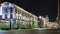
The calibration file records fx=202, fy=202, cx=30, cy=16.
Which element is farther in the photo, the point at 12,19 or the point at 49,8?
the point at 49,8

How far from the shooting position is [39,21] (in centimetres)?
557

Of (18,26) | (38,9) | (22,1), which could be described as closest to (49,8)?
(38,9)

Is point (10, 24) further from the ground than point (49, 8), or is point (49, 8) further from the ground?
point (49, 8)

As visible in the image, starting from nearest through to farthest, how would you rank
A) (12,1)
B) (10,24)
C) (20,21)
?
(10,24), (20,21), (12,1)

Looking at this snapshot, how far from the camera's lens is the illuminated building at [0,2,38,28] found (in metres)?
5.37

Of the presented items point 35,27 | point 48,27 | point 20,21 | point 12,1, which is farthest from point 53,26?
point 12,1

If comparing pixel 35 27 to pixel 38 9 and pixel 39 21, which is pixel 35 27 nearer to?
pixel 39 21

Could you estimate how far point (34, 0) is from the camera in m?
6.16

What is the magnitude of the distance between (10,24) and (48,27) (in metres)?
1.11

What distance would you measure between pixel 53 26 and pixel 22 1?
1.20 m

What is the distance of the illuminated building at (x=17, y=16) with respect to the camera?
17.6 feet

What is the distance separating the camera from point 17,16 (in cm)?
557

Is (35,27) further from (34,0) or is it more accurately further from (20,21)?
(34,0)

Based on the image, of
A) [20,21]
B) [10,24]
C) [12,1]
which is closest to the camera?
[10,24]
